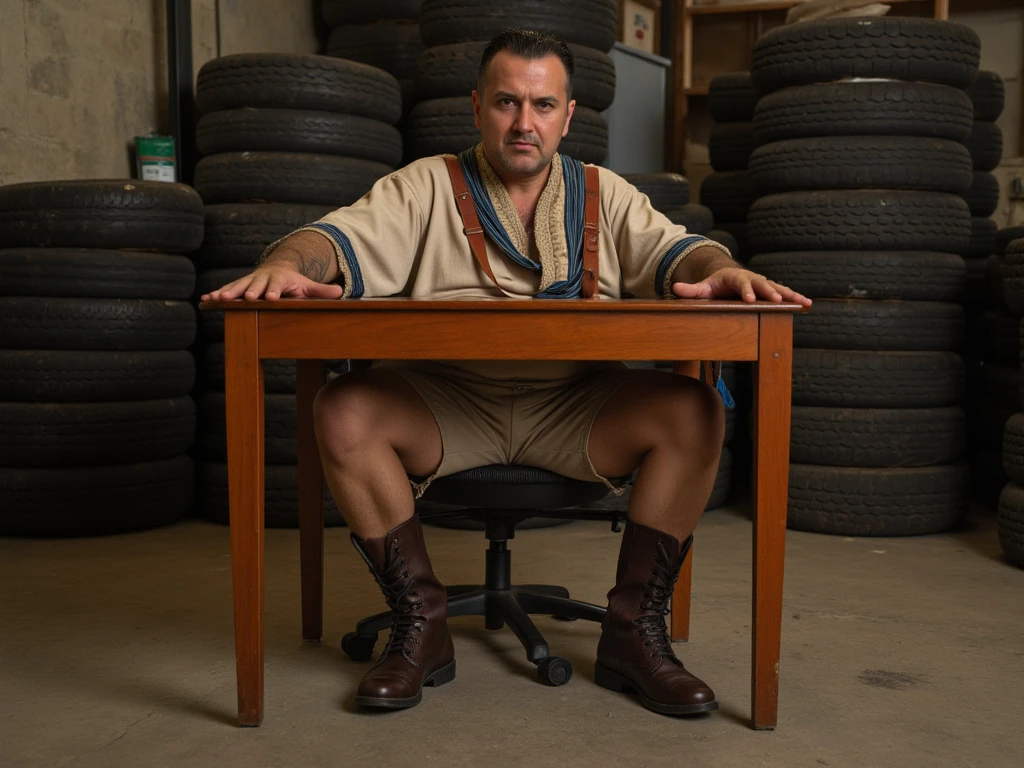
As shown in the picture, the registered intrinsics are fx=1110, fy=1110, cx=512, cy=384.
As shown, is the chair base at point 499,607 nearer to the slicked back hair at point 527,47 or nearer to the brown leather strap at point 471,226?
the brown leather strap at point 471,226

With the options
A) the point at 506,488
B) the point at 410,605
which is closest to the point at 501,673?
the point at 410,605

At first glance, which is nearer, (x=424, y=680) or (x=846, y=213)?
(x=424, y=680)

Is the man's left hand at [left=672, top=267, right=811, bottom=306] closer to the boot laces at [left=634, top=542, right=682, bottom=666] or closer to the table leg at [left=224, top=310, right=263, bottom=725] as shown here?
the boot laces at [left=634, top=542, right=682, bottom=666]

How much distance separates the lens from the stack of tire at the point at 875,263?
151 inches

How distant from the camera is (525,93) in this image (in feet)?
7.82

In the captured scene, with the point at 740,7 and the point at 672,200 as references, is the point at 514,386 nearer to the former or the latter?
the point at 672,200

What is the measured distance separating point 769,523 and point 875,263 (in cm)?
207

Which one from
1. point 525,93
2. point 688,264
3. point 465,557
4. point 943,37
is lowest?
point 465,557

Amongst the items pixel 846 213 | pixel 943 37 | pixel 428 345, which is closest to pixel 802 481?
pixel 846 213

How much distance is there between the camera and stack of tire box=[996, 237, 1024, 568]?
3.45 metres

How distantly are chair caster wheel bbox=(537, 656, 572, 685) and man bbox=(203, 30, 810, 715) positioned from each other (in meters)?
0.07

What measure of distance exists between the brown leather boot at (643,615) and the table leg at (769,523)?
140mm

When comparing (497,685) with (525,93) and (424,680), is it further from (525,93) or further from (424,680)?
(525,93)

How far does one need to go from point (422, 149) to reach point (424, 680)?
236cm
